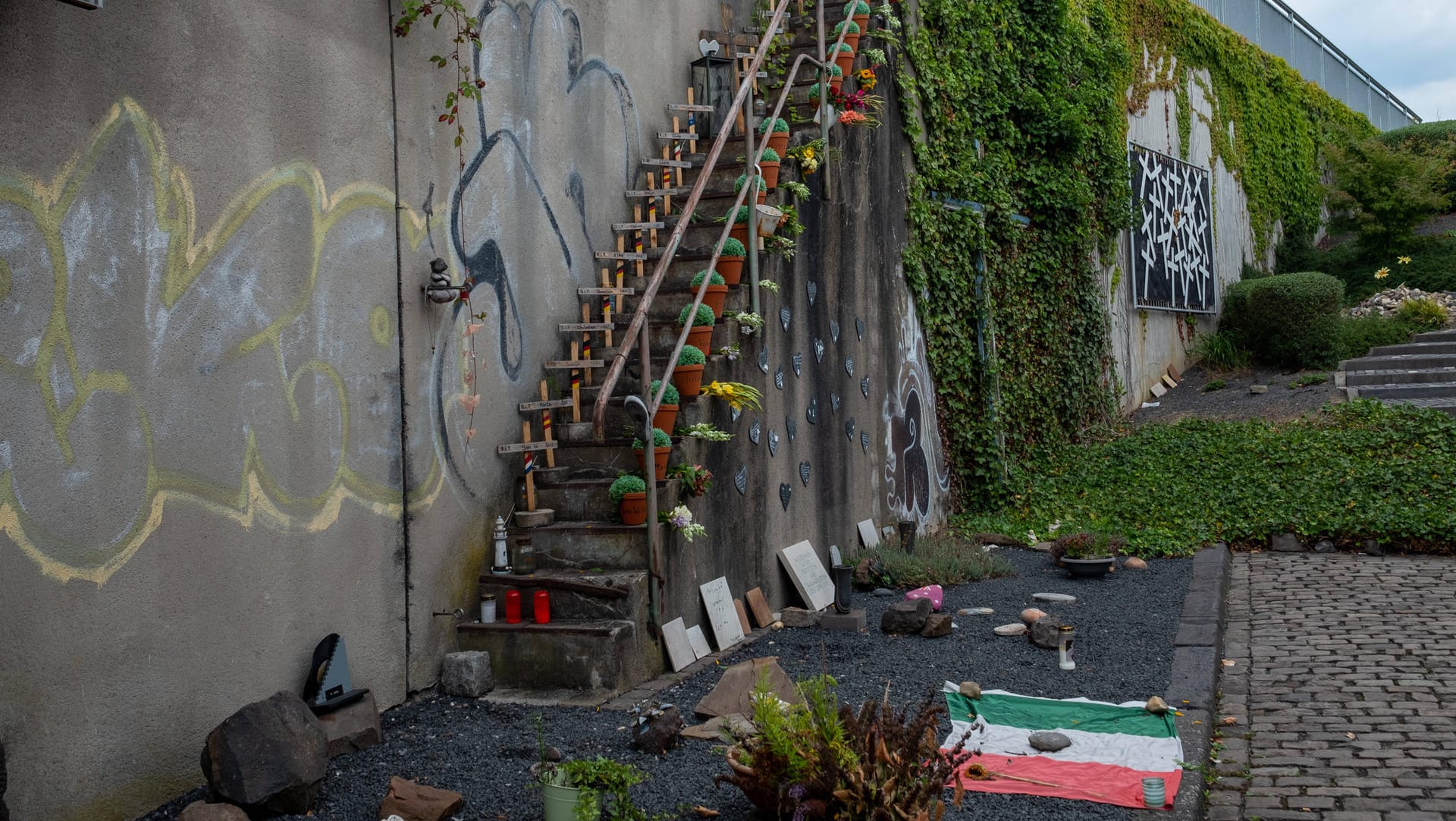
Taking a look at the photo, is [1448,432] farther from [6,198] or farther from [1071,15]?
[6,198]

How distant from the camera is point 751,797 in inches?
151

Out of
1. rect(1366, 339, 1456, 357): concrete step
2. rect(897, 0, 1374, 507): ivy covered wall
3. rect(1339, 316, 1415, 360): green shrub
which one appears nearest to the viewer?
rect(897, 0, 1374, 507): ivy covered wall

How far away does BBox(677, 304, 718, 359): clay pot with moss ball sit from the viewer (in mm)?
6664

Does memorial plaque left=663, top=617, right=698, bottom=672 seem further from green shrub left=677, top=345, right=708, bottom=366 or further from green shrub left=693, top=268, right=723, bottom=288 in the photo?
green shrub left=693, top=268, right=723, bottom=288

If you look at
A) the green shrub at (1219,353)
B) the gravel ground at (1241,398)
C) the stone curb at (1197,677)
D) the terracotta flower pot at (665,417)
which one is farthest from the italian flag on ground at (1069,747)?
the green shrub at (1219,353)

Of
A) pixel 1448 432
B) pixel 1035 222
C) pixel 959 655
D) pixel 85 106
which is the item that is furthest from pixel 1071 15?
pixel 85 106

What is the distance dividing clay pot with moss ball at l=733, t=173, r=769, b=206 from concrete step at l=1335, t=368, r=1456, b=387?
9428mm

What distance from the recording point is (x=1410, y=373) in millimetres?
13453

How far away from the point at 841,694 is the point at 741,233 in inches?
132

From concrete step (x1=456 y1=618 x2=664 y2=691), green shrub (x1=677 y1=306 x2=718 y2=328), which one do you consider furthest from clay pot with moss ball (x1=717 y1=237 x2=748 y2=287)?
concrete step (x1=456 y1=618 x2=664 y2=691)

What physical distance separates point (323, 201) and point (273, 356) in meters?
0.78

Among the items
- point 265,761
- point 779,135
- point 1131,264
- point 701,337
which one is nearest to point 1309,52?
point 1131,264

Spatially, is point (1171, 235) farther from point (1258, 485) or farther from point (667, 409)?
point (667, 409)

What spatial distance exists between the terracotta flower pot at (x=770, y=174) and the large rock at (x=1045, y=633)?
137 inches
